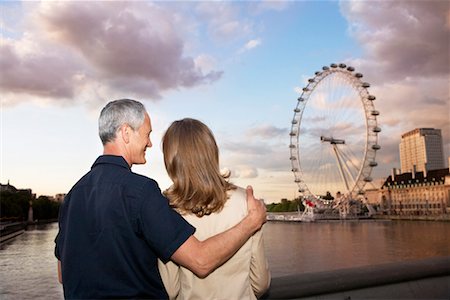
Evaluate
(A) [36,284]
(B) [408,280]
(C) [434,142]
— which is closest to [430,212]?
(C) [434,142]

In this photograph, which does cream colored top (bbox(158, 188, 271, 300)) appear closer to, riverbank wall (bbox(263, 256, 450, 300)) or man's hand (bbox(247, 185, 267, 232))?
man's hand (bbox(247, 185, 267, 232))

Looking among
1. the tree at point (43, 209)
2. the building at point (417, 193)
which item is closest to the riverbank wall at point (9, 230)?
the tree at point (43, 209)

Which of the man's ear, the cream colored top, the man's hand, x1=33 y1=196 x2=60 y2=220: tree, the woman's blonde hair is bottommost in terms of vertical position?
x1=33 y1=196 x2=60 y2=220: tree

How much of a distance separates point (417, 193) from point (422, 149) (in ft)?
155

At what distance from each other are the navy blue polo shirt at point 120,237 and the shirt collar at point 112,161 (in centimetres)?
4

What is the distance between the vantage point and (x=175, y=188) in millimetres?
1463

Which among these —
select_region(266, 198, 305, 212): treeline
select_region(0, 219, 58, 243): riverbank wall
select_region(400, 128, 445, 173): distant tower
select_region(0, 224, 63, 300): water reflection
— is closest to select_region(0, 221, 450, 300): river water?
select_region(0, 224, 63, 300): water reflection

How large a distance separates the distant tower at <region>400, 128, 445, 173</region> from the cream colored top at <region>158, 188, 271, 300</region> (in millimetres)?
129649

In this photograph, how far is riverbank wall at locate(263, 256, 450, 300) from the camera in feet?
6.27

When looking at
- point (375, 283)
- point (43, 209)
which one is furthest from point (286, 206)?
point (375, 283)

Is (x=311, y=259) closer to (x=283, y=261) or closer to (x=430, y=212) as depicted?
(x=283, y=261)

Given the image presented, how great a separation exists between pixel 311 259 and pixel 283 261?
1.69m

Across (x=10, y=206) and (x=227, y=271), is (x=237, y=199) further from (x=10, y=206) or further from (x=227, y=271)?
(x=10, y=206)

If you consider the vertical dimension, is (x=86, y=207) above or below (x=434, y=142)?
below
